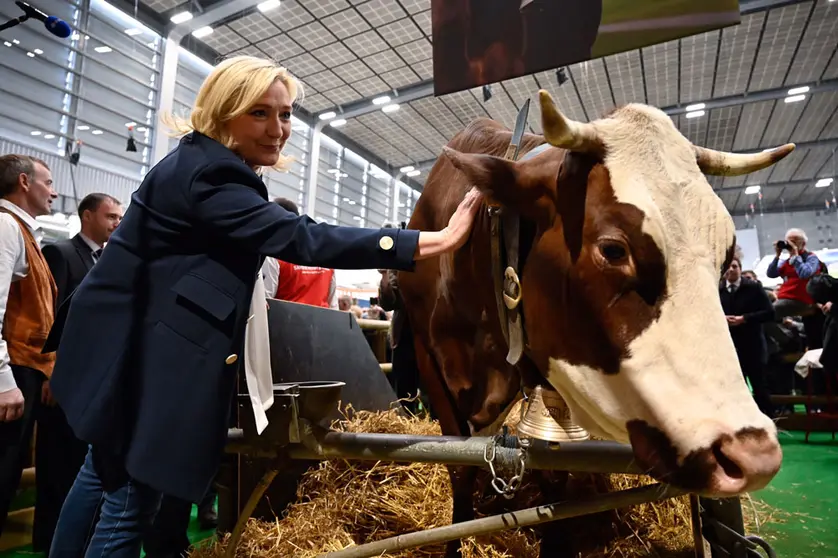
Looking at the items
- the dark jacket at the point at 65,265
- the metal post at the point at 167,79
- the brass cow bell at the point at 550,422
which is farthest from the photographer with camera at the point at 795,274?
the metal post at the point at 167,79

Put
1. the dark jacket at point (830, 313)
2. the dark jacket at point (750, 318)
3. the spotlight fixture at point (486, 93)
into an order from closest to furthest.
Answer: the dark jacket at point (830, 313) → the dark jacket at point (750, 318) → the spotlight fixture at point (486, 93)

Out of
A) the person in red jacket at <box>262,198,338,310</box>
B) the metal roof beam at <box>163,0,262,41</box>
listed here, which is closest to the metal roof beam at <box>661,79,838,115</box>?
the metal roof beam at <box>163,0,262,41</box>

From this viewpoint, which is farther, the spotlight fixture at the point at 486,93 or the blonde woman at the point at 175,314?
the spotlight fixture at the point at 486,93

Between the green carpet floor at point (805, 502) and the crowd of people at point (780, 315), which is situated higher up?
the crowd of people at point (780, 315)

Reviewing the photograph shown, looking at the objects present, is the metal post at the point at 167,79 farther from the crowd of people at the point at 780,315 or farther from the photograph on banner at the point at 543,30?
the crowd of people at the point at 780,315

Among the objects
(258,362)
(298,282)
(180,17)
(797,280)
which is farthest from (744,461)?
(180,17)

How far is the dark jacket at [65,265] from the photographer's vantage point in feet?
9.20

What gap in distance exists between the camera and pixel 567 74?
923 centimetres

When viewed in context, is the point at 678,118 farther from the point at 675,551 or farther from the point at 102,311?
the point at 102,311

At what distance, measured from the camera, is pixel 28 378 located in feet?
8.12

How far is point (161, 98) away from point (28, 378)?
272 inches

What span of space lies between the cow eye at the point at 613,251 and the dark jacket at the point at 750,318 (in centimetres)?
472

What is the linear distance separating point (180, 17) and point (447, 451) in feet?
28.2

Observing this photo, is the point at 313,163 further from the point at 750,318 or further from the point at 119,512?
the point at 119,512
